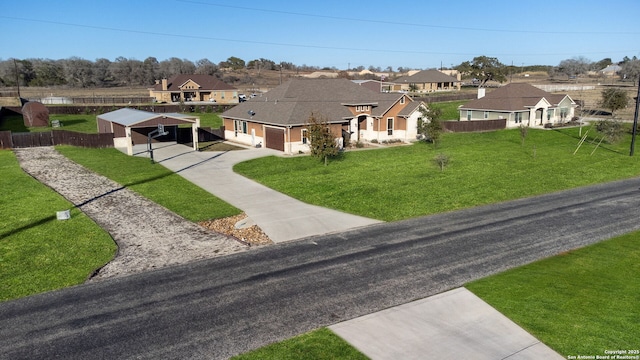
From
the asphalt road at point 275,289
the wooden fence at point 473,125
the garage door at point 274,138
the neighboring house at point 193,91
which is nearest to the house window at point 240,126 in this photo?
the garage door at point 274,138

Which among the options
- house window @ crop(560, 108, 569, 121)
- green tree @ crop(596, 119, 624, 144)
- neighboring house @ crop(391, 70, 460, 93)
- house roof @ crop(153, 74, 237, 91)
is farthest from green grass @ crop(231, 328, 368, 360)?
neighboring house @ crop(391, 70, 460, 93)

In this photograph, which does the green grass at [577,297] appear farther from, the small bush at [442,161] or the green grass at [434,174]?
the small bush at [442,161]

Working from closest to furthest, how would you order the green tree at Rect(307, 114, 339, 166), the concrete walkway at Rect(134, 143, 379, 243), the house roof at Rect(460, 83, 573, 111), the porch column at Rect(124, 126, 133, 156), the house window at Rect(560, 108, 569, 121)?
the concrete walkway at Rect(134, 143, 379, 243)
the green tree at Rect(307, 114, 339, 166)
the porch column at Rect(124, 126, 133, 156)
the house roof at Rect(460, 83, 573, 111)
the house window at Rect(560, 108, 569, 121)

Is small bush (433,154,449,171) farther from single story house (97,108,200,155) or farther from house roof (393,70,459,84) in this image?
house roof (393,70,459,84)

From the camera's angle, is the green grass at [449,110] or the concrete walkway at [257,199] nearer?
the concrete walkway at [257,199]

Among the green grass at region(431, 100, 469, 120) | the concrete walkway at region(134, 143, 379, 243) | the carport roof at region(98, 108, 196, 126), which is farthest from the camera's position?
the green grass at region(431, 100, 469, 120)

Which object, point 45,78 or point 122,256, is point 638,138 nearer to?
point 122,256

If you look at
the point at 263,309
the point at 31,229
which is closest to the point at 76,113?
the point at 31,229
